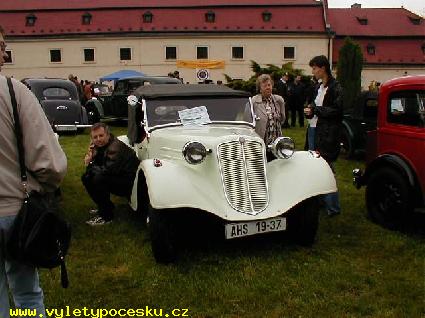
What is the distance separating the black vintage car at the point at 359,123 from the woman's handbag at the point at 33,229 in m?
8.21

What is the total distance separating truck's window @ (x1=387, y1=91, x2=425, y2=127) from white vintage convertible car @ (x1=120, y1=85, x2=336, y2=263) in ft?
3.80

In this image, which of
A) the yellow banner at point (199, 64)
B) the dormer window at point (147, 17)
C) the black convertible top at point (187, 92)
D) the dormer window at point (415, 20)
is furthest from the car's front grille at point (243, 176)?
the dormer window at point (415, 20)

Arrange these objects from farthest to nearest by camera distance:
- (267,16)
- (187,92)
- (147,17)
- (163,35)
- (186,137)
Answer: (147,17) → (267,16) → (163,35) → (187,92) → (186,137)

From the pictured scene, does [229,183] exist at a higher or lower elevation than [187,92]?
lower

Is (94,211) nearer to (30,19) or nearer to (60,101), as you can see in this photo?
(60,101)

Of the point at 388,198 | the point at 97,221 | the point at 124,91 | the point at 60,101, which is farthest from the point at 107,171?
the point at 124,91

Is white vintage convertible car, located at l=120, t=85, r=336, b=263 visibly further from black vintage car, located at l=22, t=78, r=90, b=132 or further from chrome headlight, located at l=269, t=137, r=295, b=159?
black vintage car, located at l=22, t=78, r=90, b=132

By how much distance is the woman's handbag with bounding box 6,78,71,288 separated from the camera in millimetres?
2533

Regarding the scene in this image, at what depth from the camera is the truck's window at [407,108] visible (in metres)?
5.55

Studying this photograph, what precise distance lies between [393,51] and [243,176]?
45.2 m

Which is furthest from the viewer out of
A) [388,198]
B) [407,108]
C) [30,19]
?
[30,19]

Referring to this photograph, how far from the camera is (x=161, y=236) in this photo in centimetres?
472

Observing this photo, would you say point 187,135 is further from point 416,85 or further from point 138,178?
point 416,85

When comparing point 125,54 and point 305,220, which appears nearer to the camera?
point 305,220
